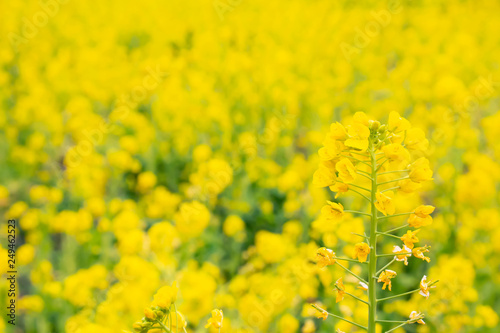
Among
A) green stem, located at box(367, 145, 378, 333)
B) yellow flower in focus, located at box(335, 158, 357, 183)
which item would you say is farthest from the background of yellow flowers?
yellow flower in focus, located at box(335, 158, 357, 183)

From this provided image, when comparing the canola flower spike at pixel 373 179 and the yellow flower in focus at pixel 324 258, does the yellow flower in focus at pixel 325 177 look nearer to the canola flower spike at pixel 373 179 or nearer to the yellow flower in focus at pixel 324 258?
the canola flower spike at pixel 373 179

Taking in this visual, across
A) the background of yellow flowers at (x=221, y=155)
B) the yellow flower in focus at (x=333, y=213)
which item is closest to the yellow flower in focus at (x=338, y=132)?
the yellow flower in focus at (x=333, y=213)

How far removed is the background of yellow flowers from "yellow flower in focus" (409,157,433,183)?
124cm

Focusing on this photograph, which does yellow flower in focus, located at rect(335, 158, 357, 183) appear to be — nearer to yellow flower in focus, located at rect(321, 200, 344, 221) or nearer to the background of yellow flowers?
yellow flower in focus, located at rect(321, 200, 344, 221)

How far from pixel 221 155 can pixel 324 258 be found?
306 centimetres

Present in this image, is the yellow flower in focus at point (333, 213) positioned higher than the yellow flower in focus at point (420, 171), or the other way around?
the yellow flower in focus at point (420, 171)

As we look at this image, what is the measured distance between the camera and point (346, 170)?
951 mm

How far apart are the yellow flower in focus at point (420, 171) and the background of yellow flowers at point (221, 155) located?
124 cm

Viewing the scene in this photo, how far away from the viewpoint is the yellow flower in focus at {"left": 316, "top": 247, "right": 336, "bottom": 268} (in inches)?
38.1

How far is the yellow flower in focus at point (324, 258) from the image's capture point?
968mm

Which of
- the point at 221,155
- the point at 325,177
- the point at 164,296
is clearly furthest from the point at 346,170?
the point at 221,155

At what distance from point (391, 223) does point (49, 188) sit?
2.63 m

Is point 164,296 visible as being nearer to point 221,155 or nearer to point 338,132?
point 338,132

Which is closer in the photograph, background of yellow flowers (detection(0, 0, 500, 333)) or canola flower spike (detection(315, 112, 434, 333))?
canola flower spike (detection(315, 112, 434, 333))
